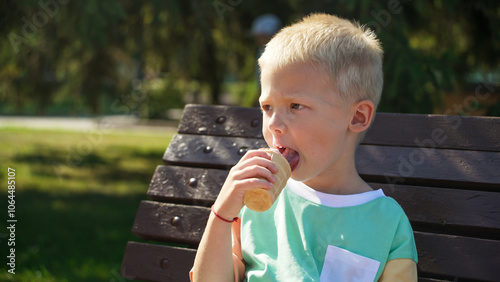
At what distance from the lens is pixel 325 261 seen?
6.08 feet

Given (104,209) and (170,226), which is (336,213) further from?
(104,209)

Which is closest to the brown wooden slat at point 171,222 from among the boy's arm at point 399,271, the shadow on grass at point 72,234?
the boy's arm at point 399,271

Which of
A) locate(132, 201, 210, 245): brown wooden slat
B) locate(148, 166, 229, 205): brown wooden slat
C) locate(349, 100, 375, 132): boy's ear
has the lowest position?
locate(132, 201, 210, 245): brown wooden slat

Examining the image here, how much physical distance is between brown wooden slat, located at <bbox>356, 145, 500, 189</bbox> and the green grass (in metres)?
2.81

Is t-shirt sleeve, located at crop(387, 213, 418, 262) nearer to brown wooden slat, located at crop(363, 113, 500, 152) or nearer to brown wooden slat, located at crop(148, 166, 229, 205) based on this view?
brown wooden slat, located at crop(363, 113, 500, 152)

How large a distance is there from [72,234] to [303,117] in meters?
4.57

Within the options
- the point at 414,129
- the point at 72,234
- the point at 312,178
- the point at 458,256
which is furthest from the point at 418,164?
the point at 72,234

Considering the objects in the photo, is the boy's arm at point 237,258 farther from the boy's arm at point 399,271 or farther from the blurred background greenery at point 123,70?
the blurred background greenery at point 123,70

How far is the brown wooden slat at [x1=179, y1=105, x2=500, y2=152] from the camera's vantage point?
2113mm

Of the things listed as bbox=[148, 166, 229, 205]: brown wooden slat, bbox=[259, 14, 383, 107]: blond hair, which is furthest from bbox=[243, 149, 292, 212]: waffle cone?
bbox=[148, 166, 229, 205]: brown wooden slat

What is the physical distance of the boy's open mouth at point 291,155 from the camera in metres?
1.83

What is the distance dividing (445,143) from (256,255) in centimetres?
83

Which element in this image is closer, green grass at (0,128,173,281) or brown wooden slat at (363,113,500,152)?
brown wooden slat at (363,113,500,152)

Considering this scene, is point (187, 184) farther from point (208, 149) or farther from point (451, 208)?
point (451, 208)
